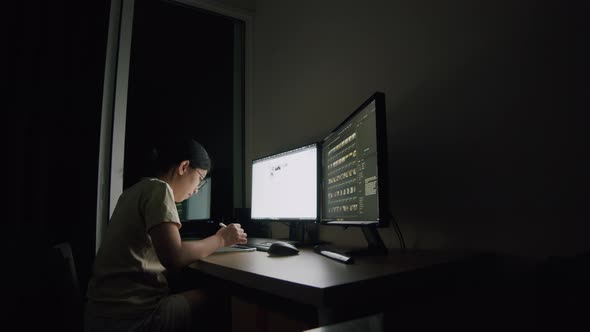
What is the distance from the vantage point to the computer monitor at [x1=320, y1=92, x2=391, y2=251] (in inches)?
37.8

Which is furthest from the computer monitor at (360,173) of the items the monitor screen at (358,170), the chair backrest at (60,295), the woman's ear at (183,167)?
the chair backrest at (60,295)

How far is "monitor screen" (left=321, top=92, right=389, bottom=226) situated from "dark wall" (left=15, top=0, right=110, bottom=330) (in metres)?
1.45

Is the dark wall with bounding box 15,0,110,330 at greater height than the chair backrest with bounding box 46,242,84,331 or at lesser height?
greater

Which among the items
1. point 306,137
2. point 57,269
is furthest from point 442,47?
point 57,269

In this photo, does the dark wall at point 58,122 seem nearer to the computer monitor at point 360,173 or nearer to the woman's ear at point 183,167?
the woman's ear at point 183,167

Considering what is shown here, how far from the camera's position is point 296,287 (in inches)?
26.2

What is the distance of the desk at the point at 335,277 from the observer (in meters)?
0.64

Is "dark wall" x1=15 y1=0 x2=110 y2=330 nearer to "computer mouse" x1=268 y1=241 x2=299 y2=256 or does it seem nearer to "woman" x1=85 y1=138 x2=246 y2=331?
"woman" x1=85 y1=138 x2=246 y2=331

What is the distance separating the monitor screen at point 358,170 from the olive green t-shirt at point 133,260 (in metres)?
0.57

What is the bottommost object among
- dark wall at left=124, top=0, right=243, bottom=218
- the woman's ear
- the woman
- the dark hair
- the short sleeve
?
the woman

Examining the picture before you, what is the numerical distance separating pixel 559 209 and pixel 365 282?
601 mm

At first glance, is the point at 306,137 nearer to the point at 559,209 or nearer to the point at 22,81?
the point at 559,209

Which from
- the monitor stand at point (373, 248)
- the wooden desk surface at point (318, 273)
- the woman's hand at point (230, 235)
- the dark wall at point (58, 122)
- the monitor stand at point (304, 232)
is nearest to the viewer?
the wooden desk surface at point (318, 273)

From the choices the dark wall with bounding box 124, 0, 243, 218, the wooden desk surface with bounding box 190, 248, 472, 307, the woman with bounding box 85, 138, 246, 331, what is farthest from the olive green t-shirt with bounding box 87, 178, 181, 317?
the dark wall with bounding box 124, 0, 243, 218
